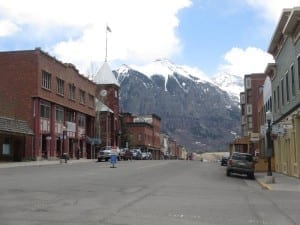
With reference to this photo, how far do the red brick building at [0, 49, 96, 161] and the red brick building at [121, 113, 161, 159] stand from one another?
44.0 m

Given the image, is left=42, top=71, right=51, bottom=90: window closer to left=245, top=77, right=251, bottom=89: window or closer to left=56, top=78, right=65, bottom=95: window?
left=56, top=78, right=65, bottom=95: window

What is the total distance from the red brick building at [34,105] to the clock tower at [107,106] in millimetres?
23261

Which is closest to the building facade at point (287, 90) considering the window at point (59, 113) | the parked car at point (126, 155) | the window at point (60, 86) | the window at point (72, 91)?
the window at point (59, 113)

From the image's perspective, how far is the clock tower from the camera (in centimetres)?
9969

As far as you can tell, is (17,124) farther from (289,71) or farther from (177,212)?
(177,212)

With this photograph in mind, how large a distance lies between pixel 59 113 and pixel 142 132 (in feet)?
199

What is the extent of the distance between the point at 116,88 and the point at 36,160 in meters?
48.1

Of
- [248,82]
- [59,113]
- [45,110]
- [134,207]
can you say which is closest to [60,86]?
[59,113]

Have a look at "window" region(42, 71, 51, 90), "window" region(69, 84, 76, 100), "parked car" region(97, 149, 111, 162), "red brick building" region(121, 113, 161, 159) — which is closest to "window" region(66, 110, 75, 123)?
"window" region(69, 84, 76, 100)

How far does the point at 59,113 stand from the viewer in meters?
72.0

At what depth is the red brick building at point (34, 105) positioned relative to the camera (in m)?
59.4

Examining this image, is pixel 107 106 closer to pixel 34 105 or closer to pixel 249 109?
pixel 249 109

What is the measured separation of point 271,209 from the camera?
16734 millimetres

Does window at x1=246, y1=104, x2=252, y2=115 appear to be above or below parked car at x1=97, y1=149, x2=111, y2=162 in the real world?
above
